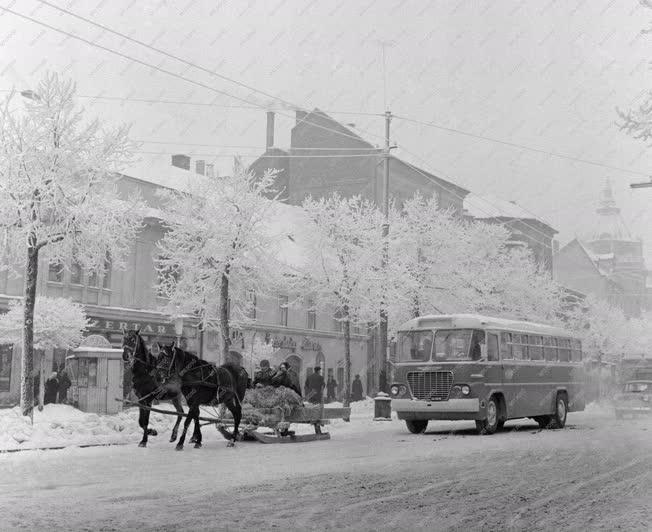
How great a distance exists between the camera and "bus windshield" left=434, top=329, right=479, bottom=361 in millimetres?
22500

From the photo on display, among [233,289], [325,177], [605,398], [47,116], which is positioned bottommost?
[605,398]

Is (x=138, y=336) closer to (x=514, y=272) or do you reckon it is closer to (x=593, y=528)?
(x=593, y=528)

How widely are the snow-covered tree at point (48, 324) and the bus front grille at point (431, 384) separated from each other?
41.8 ft

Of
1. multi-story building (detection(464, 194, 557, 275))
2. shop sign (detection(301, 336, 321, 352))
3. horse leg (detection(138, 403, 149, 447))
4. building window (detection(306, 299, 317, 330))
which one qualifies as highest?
multi-story building (detection(464, 194, 557, 275))

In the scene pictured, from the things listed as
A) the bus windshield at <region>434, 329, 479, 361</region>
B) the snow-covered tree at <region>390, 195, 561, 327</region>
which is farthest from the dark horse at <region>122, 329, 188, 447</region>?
the snow-covered tree at <region>390, 195, 561, 327</region>

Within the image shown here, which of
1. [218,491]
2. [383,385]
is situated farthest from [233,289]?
[218,491]

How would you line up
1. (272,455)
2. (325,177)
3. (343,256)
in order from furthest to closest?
(325,177) → (343,256) → (272,455)

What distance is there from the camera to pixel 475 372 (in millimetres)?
22094

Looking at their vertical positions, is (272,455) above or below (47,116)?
below

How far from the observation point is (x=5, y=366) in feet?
106

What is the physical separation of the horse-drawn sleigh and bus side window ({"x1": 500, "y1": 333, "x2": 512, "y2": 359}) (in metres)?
6.84

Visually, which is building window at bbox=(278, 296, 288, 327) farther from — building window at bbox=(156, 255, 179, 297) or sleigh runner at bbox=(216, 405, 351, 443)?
sleigh runner at bbox=(216, 405, 351, 443)

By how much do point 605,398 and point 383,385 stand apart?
21.8m

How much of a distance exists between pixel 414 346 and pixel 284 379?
5.33 metres
